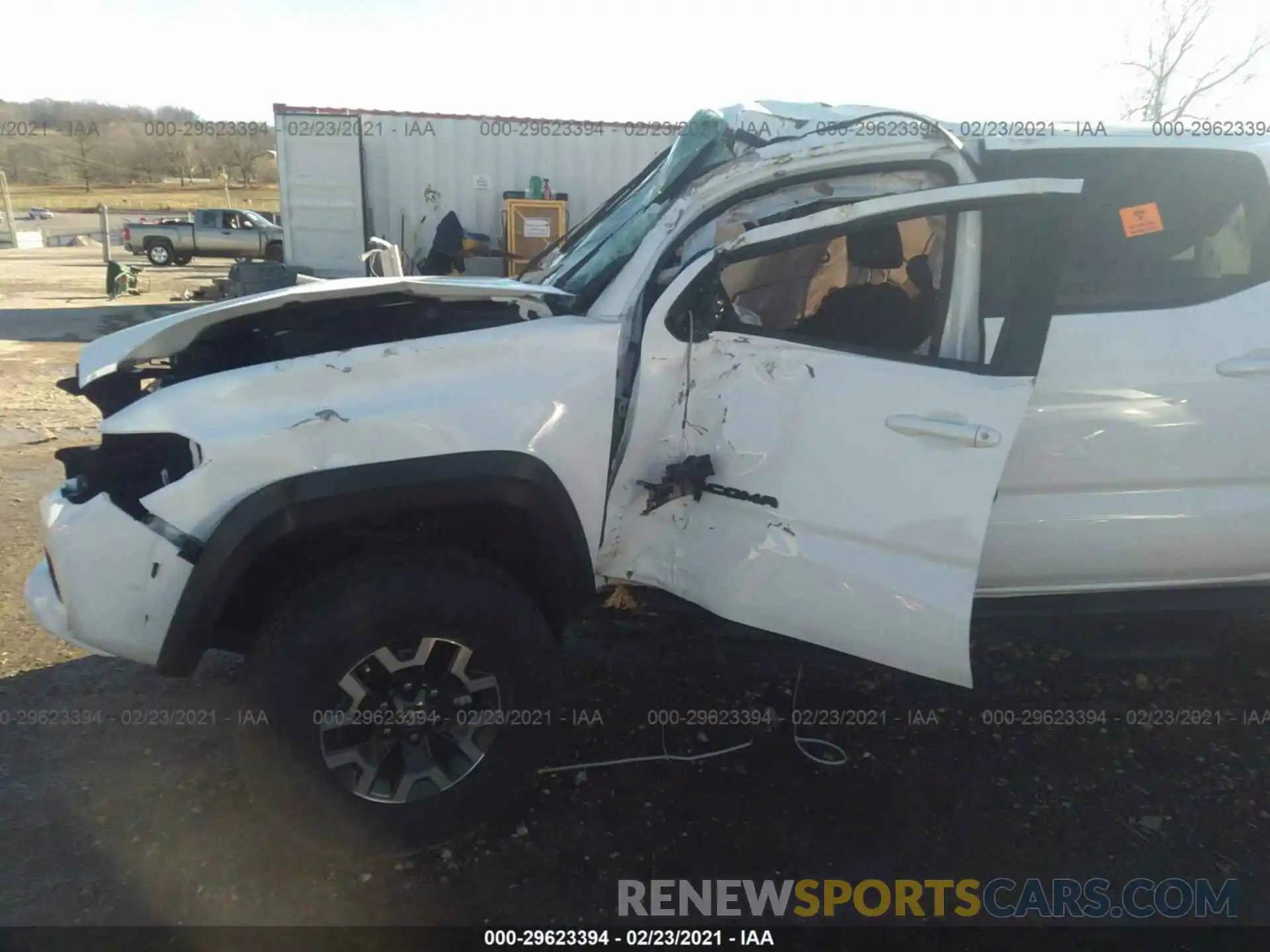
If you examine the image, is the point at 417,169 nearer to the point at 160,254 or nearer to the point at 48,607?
the point at 48,607

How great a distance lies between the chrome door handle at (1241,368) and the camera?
2.79 meters

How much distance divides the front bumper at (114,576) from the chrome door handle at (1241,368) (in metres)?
3.15

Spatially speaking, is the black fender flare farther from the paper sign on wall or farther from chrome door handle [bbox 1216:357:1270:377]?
the paper sign on wall

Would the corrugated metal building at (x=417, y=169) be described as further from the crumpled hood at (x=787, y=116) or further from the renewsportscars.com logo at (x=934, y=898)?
the renewsportscars.com logo at (x=934, y=898)

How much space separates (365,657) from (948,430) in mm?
1711

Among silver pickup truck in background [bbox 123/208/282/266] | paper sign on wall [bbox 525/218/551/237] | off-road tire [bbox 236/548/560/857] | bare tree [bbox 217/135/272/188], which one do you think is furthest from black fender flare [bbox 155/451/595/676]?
bare tree [bbox 217/135/272/188]

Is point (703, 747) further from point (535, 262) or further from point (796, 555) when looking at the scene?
point (535, 262)

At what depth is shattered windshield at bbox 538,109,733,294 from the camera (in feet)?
9.37

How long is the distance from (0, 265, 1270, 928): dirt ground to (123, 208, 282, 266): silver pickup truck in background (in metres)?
24.7

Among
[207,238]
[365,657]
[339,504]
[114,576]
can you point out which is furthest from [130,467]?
[207,238]

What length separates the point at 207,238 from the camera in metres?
26.1

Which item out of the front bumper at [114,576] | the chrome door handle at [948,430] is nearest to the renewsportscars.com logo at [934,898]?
the chrome door handle at [948,430]

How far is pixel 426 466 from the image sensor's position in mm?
2281

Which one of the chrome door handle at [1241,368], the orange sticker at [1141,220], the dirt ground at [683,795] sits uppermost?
the orange sticker at [1141,220]
